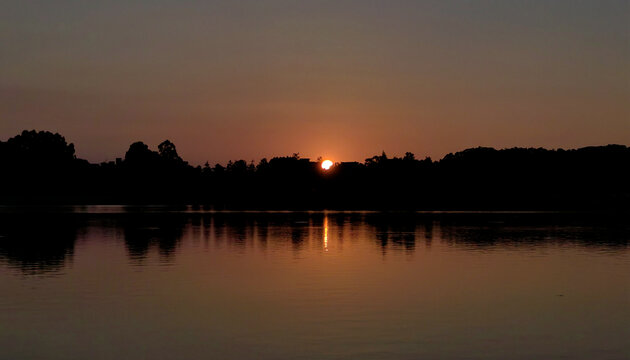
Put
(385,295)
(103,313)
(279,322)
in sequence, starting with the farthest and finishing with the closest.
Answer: (385,295)
(103,313)
(279,322)

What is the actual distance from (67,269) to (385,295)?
1756cm

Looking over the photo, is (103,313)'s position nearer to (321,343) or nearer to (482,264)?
(321,343)

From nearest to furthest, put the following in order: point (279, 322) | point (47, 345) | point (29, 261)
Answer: point (47, 345) → point (279, 322) → point (29, 261)

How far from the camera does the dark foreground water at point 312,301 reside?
23219 millimetres

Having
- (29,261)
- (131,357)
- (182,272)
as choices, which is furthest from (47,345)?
(29,261)

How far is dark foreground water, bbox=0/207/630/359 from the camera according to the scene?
2322 cm

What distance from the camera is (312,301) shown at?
3172 cm

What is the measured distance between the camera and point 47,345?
76.5ft

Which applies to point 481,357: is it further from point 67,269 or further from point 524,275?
point 67,269

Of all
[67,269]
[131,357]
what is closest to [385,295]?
[131,357]

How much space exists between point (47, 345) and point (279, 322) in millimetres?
7113

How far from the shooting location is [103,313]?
28781 millimetres

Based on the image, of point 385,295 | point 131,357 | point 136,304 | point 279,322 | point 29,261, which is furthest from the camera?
point 29,261

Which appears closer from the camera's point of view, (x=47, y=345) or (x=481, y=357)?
(x=481, y=357)
